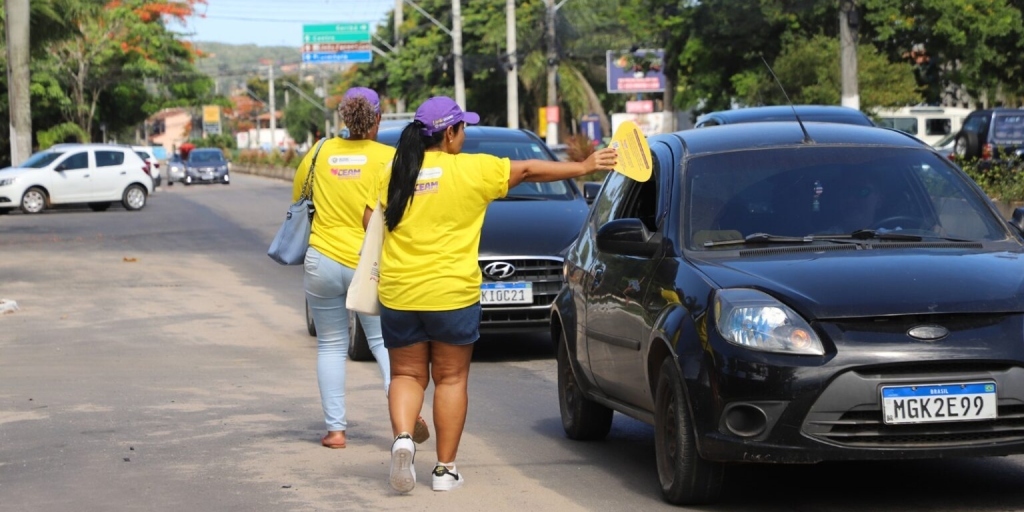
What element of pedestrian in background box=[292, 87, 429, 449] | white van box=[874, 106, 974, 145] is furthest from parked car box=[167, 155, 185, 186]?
pedestrian in background box=[292, 87, 429, 449]

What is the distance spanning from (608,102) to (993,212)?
8537 cm

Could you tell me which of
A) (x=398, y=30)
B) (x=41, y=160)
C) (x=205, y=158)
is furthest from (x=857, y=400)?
(x=398, y=30)

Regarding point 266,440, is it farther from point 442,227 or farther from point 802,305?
point 802,305

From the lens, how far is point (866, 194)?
6934 millimetres

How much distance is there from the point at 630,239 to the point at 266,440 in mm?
2485

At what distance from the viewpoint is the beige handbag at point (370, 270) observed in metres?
6.78

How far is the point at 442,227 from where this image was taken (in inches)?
259

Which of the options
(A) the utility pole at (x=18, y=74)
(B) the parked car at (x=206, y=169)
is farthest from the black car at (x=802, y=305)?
(B) the parked car at (x=206, y=169)

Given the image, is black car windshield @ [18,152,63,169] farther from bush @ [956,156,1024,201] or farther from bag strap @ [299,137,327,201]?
bag strap @ [299,137,327,201]

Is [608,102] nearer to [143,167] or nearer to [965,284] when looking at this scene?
[143,167]

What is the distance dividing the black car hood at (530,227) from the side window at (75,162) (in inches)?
1177

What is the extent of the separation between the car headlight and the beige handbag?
1.56 metres

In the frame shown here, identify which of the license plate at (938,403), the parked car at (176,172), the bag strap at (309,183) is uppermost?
the bag strap at (309,183)

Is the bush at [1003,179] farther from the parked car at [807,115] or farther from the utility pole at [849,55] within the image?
the utility pole at [849,55]
